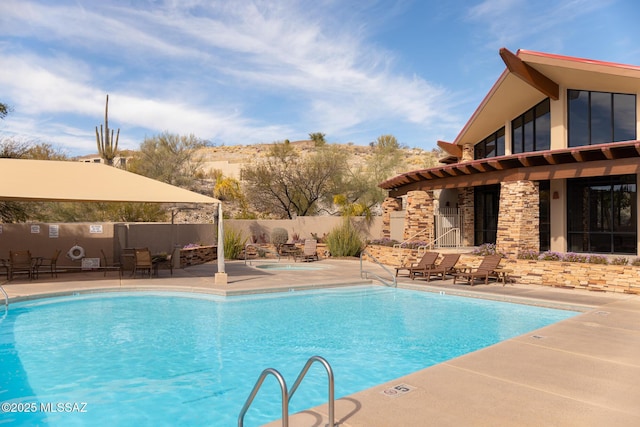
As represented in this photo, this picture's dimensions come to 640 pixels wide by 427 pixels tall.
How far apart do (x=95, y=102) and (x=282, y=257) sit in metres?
17.5

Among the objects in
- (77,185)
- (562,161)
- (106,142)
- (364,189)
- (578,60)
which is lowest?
(77,185)

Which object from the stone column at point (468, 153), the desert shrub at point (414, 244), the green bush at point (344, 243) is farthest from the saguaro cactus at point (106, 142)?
the stone column at point (468, 153)

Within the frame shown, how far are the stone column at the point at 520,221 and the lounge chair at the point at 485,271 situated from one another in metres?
0.80

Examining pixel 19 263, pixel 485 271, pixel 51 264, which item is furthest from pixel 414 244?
pixel 19 263

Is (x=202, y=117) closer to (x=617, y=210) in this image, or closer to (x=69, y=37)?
(x=69, y=37)

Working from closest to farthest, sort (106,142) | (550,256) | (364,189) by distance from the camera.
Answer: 1. (550,256)
2. (106,142)
3. (364,189)

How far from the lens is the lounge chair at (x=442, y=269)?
567 inches

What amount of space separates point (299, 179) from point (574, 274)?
64.1 feet

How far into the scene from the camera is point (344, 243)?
2223 centimetres

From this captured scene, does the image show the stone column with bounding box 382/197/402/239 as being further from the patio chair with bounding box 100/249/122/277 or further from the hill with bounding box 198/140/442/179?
the hill with bounding box 198/140/442/179

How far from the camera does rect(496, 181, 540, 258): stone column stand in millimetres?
14180

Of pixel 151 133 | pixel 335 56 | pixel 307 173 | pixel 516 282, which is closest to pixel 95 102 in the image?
pixel 151 133

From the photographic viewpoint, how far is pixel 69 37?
22031 millimetres

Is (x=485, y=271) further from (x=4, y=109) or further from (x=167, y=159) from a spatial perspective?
(x=167, y=159)
